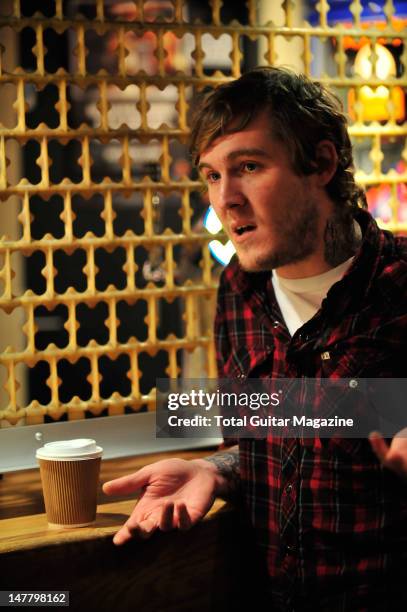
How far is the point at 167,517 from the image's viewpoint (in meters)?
1.38

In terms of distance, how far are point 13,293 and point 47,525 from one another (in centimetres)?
50

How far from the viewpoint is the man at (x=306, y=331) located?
57.7 inches

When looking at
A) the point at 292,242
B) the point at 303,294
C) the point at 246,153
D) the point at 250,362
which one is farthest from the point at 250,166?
the point at 250,362

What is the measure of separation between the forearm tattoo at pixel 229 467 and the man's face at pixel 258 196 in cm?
43

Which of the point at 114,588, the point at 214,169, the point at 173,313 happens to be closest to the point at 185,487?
the point at 114,588

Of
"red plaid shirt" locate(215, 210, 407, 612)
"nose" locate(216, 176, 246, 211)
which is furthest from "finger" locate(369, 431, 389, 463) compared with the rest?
"nose" locate(216, 176, 246, 211)

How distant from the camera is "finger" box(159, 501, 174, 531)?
1380mm

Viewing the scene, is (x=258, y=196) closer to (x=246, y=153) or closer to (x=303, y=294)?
(x=246, y=153)

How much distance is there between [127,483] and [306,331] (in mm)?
444

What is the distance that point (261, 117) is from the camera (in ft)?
4.97

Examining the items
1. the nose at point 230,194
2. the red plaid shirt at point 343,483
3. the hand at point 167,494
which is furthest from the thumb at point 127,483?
the nose at point 230,194

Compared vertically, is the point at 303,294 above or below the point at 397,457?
above

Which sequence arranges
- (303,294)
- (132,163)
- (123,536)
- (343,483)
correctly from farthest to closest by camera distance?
(132,163), (303,294), (343,483), (123,536)

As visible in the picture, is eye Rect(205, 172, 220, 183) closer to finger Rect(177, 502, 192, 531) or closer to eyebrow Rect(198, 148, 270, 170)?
eyebrow Rect(198, 148, 270, 170)
